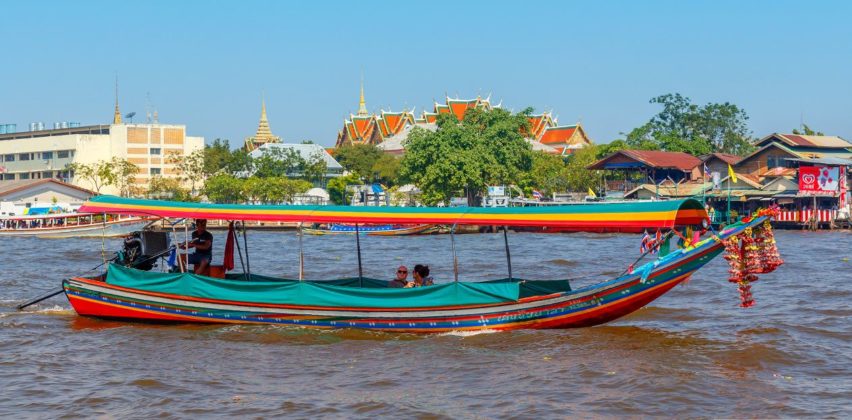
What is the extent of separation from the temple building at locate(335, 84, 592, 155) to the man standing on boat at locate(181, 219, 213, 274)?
50.9m

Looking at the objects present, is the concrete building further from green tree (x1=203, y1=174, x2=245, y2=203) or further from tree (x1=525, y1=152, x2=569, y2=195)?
tree (x1=525, y1=152, x2=569, y2=195)

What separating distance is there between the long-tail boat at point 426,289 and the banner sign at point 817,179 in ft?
110

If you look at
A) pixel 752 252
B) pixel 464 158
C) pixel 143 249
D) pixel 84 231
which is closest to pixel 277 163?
pixel 464 158

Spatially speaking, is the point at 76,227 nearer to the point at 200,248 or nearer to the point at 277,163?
the point at 277,163

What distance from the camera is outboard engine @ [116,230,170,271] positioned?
42.7 feet

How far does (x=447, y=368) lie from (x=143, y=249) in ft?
17.0

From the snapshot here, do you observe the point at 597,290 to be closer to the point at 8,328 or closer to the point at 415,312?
the point at 415,312

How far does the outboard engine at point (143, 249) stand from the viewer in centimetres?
1301

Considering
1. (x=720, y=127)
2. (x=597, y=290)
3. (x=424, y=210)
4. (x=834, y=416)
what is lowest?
(x=834, y=416)

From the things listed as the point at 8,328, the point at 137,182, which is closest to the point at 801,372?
the point at 8,328

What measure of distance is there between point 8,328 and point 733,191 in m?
36.4

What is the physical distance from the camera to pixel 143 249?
1315cm

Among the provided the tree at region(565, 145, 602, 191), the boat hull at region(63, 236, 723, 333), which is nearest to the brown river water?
the boat hull at region(63, 236, 723, 333)

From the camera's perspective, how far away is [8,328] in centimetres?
1315
